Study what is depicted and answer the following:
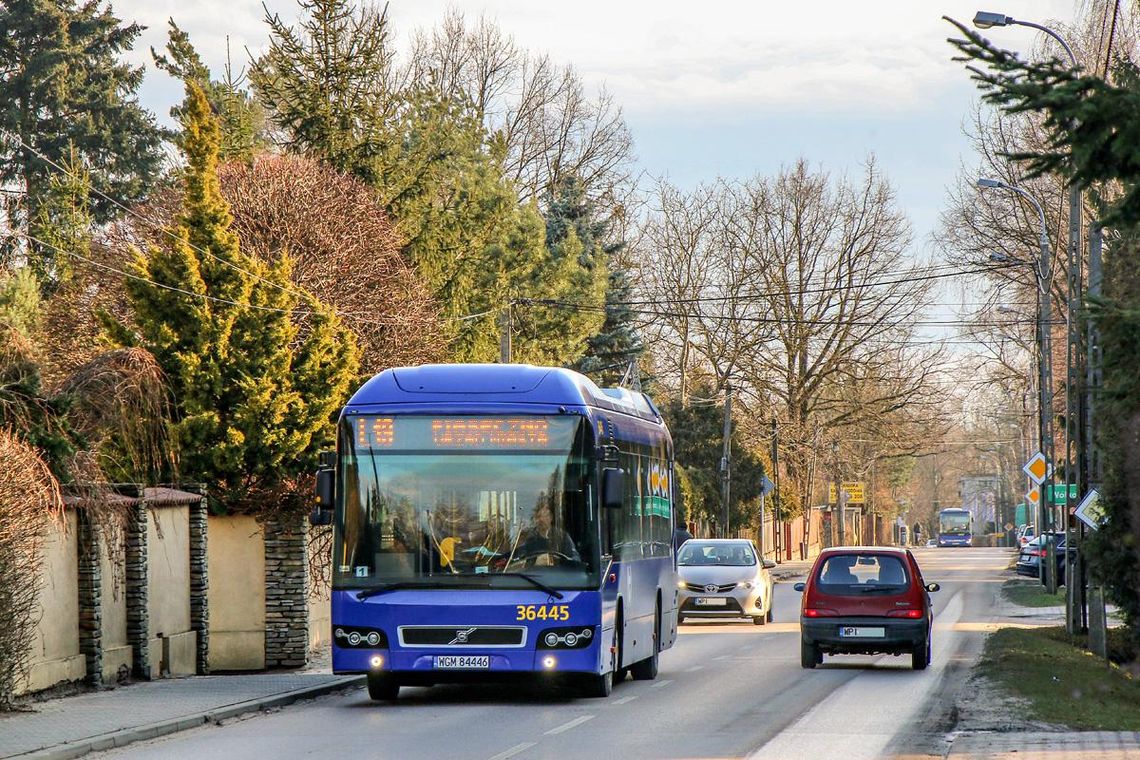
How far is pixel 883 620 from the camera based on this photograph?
21.8 metres

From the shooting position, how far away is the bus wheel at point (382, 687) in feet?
57.7

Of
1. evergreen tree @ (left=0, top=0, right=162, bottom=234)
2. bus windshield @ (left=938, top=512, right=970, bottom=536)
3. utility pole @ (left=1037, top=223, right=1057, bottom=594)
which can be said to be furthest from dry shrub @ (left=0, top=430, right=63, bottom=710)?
bus windshield @ (left=938, top=512, right=970, bottom=536)

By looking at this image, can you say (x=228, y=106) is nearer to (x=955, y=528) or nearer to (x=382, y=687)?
(x=382, y=687)

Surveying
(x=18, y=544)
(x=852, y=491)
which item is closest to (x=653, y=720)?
(x=18, y=544)

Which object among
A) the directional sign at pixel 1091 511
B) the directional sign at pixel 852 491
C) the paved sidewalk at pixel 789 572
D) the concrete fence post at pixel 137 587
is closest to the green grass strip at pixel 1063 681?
the directional sign at pixel 1091 511

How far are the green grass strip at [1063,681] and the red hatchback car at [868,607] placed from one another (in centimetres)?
107

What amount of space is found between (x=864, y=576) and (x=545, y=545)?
6.66 m

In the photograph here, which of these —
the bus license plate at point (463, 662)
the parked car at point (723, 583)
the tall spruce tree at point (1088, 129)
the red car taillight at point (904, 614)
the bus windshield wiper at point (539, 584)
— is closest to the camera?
the tall spruce tree at point (1088, 129)

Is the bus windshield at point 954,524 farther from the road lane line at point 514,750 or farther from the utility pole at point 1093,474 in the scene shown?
the road lane line at point 514,750

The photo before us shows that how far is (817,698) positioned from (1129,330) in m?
8.17

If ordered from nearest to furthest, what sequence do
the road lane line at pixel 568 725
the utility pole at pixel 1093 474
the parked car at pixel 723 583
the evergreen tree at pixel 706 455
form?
the road lane line at pixel 568 725, the utility pole at pixel 1093 474, the parked car at pixel 723 583, the evergreen tree at pixel 706 455

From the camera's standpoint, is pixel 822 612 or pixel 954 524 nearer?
pixel 822 612

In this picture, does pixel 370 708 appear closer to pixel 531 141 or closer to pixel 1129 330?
pixel 1129 330

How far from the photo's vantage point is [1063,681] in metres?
19.3
